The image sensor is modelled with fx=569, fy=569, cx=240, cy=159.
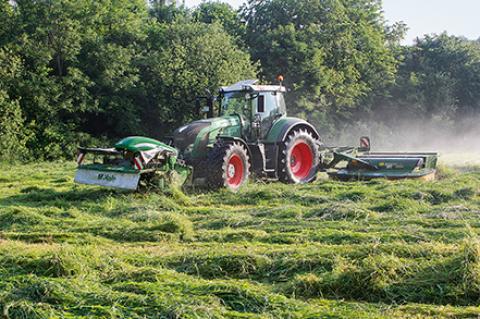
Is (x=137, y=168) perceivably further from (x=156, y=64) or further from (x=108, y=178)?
(x=156, y=64)

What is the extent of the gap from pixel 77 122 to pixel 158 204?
13526 millimetres

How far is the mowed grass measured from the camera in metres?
4.16

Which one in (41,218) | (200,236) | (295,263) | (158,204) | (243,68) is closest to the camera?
(295,263)

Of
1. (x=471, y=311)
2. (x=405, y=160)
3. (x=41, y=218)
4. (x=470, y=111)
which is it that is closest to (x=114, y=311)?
(x=471, y=311)

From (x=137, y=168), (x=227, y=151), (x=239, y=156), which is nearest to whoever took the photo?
(x=137, y=168)

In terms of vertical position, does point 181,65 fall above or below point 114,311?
above

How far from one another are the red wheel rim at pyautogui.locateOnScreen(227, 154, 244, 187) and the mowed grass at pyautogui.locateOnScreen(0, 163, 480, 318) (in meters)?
1.88

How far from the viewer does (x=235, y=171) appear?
426 inches

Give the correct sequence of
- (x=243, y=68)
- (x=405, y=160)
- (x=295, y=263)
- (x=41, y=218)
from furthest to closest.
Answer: (x=243, y=68) < (x=405, y=160) < (x=41, y=218) < (x=295, y=263)

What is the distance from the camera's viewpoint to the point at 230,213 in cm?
808

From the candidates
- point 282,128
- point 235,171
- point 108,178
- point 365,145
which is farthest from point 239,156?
point 365,145

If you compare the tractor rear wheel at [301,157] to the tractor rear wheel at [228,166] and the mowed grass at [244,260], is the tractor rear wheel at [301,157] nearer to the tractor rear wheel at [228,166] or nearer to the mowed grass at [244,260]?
the tractor rear wheel at [228,166]

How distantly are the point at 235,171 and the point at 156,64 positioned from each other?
41.8ft

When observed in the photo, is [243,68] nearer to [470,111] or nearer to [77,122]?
[77,122]
